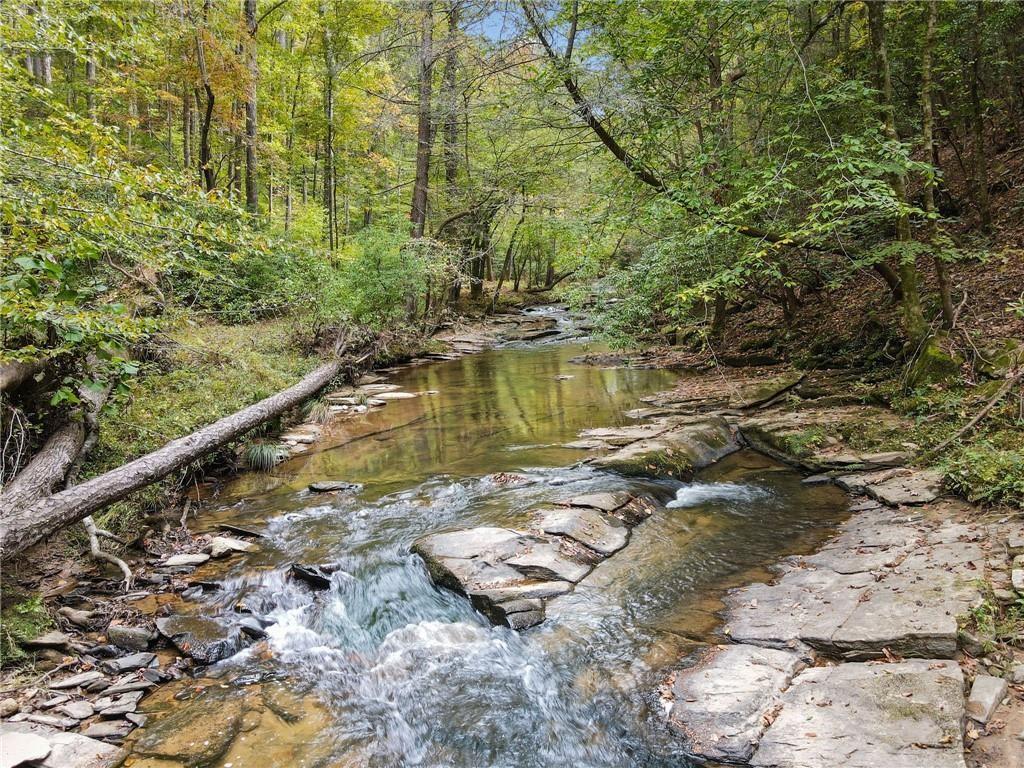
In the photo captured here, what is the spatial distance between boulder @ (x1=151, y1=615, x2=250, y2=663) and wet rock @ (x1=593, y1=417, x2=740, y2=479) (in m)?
4.68

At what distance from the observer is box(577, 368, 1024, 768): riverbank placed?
2.81 meters

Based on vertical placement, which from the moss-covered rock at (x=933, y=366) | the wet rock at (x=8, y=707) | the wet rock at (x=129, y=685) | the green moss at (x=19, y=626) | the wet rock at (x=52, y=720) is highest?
the moss-covered rock at (x=933, y=366)

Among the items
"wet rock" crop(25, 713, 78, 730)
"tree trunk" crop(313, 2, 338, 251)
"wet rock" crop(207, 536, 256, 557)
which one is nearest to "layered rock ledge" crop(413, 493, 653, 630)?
"wet rock" crop(207, 536, 256, 557)

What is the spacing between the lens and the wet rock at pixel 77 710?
3.62 metres

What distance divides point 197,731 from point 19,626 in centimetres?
189

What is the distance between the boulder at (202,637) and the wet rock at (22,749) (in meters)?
1.13

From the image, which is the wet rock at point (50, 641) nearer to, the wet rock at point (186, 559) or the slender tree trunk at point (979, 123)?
the wet rock at point (186, 559)

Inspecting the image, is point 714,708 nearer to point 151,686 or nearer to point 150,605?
point 151,686

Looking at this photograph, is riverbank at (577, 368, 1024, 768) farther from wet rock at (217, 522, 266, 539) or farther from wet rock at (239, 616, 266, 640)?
wet rock at (217, 522, 266, 539)

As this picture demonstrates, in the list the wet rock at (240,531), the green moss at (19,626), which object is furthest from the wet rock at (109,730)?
the wet rock at (240,531)

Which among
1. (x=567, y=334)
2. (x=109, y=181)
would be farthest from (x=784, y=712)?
(x=567, y=334)

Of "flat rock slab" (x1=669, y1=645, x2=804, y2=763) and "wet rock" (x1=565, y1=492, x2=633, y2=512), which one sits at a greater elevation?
"wet rock" (x1=565, y1=492, x2=633, y2=512)

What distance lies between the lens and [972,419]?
5.82m

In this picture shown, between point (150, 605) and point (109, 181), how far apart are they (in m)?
3.80
